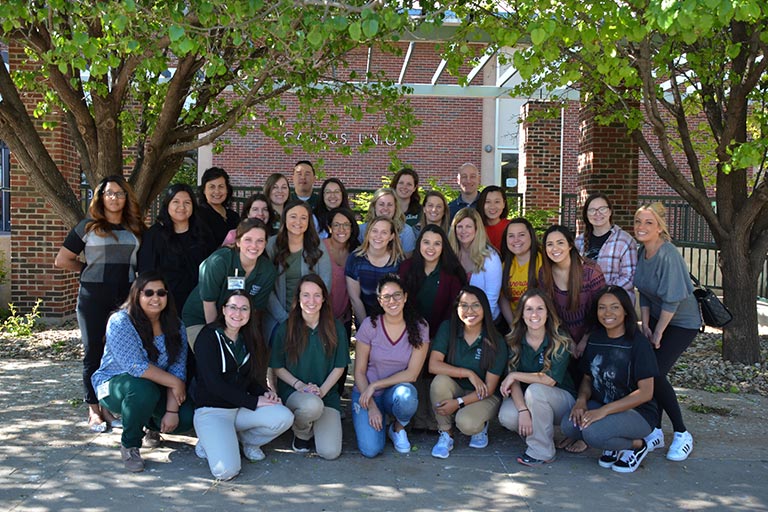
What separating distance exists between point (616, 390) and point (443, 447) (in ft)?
3.90

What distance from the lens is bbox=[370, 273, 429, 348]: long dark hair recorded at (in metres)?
5.21

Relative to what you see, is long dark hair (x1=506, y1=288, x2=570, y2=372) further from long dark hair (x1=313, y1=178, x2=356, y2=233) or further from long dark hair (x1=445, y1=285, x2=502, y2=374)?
long dark hair (x1=313, y1=178, x2=356, y2=233)

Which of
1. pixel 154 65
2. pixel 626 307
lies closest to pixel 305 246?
pixel 154 65

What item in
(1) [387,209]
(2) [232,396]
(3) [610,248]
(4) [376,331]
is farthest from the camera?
(1) [387,209]

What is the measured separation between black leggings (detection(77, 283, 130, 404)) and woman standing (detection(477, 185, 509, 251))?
9.76 feet

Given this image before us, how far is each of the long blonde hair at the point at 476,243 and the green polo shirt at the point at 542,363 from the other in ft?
2.38

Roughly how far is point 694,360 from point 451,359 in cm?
425

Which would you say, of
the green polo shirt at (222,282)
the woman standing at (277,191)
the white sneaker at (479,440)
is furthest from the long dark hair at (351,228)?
the white sneaker at (479,440)

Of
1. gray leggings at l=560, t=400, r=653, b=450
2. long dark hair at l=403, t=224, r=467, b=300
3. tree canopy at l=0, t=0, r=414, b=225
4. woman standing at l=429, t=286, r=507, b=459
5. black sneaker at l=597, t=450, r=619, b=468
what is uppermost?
tree canopy at l=0, t=0, r=414, b=225

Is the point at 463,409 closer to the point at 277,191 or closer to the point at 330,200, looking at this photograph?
the point at 330,200

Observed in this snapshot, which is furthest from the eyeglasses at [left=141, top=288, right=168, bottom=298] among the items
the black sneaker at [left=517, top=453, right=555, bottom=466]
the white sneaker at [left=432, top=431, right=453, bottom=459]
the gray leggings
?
the gray leggings

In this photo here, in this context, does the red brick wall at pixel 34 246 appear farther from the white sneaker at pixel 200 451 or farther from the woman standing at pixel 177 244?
the white sneaker at pixel 200 451

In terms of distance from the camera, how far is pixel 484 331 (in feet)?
17.3

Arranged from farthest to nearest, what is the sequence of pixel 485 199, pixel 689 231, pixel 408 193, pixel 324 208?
pixel 689 231 → pixel 408 193 → pixel 324 208 → pixel 485 199
